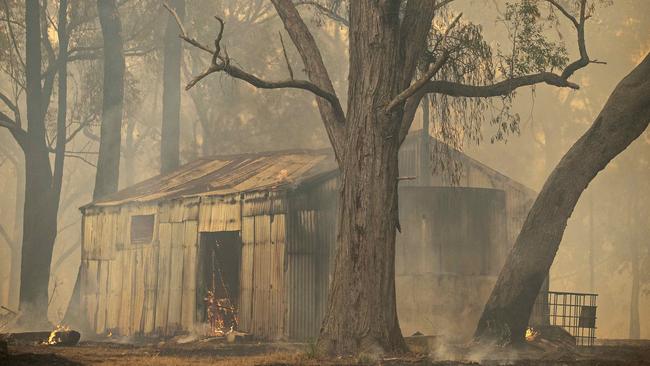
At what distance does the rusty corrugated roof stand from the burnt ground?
4.44m

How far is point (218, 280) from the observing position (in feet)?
88.0

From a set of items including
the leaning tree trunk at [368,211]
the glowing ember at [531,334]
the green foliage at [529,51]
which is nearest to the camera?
the leaning tree trunk at [368,211]

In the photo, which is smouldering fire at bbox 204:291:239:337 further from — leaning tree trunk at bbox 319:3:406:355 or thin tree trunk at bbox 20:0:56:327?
thin tree trunk at bbox 20:0:56:327

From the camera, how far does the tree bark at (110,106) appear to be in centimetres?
3469

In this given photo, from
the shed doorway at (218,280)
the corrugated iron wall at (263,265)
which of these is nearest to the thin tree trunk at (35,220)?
the shed doorway at (218,280)

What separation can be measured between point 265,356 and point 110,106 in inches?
748

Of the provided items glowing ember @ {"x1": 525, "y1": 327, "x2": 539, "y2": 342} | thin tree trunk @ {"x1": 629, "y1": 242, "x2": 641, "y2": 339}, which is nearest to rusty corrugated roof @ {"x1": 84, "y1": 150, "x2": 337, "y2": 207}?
glowing ember @ {"x1": 525, "y1": 327, "x2": 539, "y2": 342}

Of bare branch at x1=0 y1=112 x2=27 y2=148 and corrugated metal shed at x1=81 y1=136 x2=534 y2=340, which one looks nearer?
corrugated metal shed at x1=81 y1=136 x2=534 y2=340

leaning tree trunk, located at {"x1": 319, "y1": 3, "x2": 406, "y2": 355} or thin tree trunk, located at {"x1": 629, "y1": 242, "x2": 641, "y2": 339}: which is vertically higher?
leaning tree trunk, located at {"x1": 319, "y1": 3, "x2": 406, "y2": 355}

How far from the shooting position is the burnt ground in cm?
1619

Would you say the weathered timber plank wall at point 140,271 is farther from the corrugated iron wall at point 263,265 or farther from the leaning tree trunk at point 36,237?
the leaning tree trunk at point 36,237

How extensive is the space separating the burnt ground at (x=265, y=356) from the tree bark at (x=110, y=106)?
13.7 meters

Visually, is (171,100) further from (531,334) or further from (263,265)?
(531,334)

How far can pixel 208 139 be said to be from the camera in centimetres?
5119
